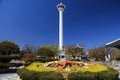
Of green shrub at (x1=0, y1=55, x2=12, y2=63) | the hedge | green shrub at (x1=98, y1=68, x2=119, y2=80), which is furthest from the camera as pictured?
green shrub at (x1=0, y1=55, x2=12, y2=63)

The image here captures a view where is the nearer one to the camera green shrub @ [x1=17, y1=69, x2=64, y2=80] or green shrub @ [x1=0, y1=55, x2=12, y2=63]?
green shrub @ [x1=17, y1=69, x2=64, y2=80]

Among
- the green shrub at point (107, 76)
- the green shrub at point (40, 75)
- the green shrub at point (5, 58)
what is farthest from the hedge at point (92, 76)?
the green shrub at point (5, 58)

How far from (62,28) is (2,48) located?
3713 cm

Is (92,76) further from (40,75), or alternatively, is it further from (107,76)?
(40,75)

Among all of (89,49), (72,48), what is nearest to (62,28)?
(72,48)

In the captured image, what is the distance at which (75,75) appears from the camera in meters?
11.3

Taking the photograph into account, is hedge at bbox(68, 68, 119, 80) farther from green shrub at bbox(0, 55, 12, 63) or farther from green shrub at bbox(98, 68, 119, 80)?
green shrub at bbox(0, 55, 12, 63)

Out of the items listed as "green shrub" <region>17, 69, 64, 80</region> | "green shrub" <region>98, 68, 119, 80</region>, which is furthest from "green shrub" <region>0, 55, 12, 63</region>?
"green shrub" <region>98, 68, 119, 80</region>

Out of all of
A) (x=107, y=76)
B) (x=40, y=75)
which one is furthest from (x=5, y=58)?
(x=107, y=76)

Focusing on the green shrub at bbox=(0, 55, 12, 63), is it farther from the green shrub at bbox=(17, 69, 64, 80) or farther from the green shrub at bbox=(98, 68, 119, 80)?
the green shrub at bbox=(98, 68, 119, 80)

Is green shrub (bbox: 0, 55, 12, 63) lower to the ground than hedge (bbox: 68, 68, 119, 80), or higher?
higher

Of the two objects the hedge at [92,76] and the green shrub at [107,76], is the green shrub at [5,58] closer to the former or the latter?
the hedge at [92,76]

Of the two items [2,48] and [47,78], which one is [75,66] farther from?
[2,48]

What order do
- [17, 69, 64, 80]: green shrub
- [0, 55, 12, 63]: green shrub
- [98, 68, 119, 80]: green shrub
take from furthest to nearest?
[0, 55, 12, 63]: green shrub < [98, 68, 119, 80]: green shrub < [17, 69, 64, 80]: green shrub
